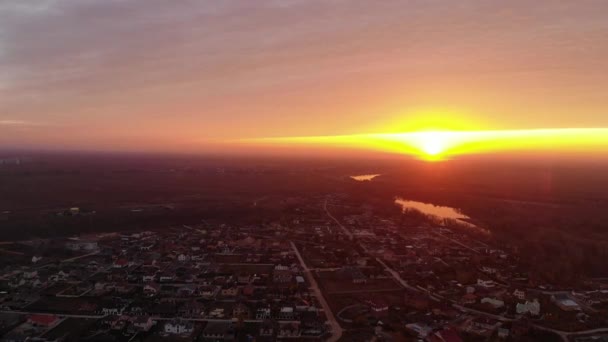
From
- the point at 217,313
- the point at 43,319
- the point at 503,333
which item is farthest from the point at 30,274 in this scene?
the point at 503,333

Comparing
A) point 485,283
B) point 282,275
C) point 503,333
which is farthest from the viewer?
point 282,275

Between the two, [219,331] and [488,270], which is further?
[488,270]

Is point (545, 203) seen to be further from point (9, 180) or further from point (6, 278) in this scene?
point (9, 180)

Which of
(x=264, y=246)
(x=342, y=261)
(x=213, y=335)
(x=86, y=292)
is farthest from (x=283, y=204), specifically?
(x=213, y=335)

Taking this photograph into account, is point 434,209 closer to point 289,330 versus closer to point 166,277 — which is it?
point 166,277

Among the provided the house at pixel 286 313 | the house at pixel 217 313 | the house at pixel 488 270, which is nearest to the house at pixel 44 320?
the house at pixel 217 313

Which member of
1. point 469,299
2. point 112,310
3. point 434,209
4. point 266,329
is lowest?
point 434,209
